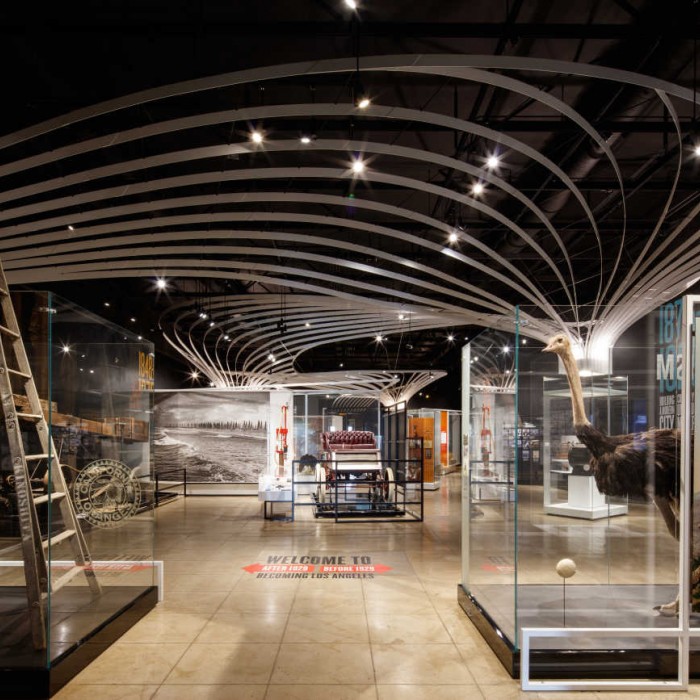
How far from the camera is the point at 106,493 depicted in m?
5.74

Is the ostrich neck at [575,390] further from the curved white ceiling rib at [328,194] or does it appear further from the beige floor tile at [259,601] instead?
the beige floor tile at [259,601]

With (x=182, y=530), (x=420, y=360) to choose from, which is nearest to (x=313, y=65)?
(x=182, y=530)

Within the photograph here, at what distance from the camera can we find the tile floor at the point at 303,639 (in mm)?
4445

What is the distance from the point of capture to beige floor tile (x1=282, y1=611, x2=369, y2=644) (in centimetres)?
548

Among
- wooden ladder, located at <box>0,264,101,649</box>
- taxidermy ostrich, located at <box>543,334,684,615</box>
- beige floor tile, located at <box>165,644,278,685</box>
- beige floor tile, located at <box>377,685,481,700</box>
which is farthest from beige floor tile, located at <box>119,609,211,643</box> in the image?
taxidermy ostrich, located at <box>543,334,684,615</box>

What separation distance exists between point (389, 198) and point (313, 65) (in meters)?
6.24

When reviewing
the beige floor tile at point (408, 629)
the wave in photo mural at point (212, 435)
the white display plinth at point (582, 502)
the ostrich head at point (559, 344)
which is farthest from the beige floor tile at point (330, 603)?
the wave in photo mural at point (212, 435)

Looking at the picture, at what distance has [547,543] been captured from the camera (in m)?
9.65

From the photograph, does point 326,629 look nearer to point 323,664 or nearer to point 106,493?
point 323,664

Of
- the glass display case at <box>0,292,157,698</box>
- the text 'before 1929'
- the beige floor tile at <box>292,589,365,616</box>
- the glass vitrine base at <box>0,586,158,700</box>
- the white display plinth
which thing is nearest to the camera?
the glass vitrine base at <box>0,586,158,700</box>

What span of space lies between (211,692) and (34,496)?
1969 millimetres

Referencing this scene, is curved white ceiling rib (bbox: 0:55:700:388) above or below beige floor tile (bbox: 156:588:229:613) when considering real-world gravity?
above

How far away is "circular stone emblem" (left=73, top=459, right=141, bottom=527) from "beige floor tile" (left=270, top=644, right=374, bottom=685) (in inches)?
75.7

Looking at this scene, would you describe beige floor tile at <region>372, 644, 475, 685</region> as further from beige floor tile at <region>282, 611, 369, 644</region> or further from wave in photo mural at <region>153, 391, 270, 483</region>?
wave in photo mural at <region>153, 391, 270, 483</region>
